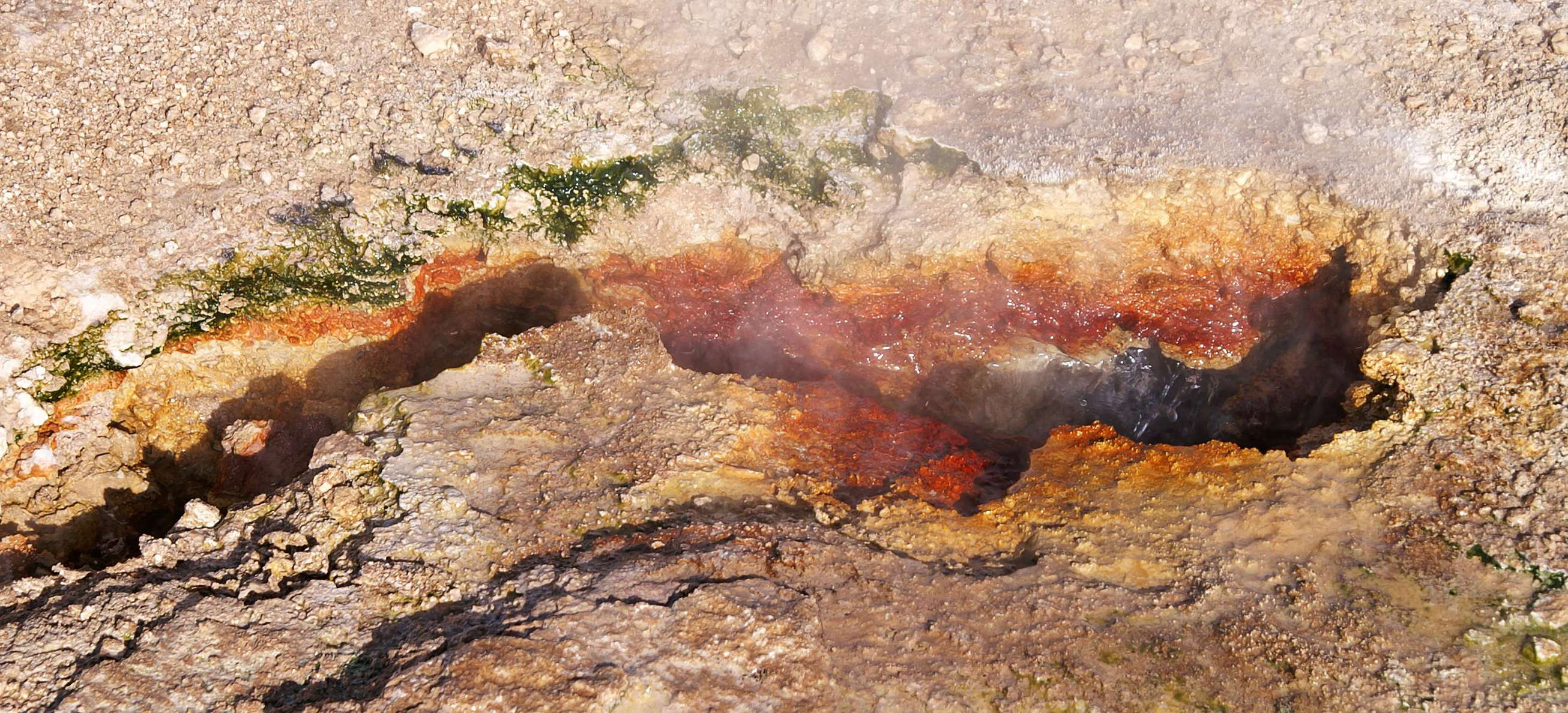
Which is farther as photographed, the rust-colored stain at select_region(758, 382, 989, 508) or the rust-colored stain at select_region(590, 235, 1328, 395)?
the rust-colored stain at select_region(590, 235, 1328, 395)

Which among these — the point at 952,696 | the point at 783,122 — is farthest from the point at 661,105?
the point at 952,696

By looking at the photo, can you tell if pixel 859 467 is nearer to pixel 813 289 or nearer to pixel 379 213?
pixel 813 289

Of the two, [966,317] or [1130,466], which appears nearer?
[1130,466]

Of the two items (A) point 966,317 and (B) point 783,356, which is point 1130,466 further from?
(B) point 783,356

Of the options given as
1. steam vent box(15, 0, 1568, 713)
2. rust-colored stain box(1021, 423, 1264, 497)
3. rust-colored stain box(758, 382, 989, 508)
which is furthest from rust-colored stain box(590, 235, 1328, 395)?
rust-colored stain box(1021, 423, 1264, 497)

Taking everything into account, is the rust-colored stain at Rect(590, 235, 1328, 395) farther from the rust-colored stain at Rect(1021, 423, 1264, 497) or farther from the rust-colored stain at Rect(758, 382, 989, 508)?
the rust-colored stain at Rect(1021, 423, 1264, 497)

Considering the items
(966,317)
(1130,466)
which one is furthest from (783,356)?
(1130,466)
